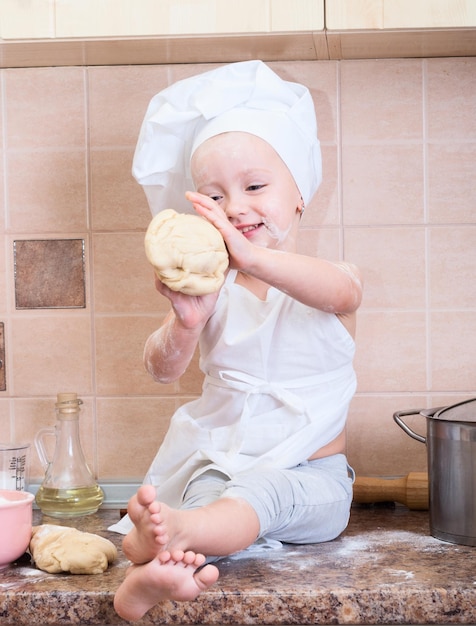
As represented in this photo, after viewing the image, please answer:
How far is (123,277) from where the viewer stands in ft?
4.55

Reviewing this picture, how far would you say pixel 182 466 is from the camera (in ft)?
3.67

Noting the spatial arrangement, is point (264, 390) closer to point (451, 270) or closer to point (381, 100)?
point (451, 270)

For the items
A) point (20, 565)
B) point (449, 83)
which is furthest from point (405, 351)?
point (20, 565)

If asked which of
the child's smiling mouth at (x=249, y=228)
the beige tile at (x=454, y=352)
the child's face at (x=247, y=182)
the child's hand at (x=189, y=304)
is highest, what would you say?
the child's face at (x=247, y=182)

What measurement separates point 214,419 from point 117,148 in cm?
52

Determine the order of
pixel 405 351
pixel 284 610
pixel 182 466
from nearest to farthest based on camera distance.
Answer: pixel 284 610, pixel 182 466, pixel 405 351

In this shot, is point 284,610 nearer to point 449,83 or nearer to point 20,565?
point 20,565

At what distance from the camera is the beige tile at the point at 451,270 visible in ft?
4.44

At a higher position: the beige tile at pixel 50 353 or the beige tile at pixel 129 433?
the beige tile at pixel 50 353

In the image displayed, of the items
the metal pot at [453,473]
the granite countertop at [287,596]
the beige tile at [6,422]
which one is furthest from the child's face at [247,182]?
the beige tile at [6,422]

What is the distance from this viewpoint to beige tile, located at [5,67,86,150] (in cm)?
139

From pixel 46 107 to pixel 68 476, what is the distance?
621 millimetres

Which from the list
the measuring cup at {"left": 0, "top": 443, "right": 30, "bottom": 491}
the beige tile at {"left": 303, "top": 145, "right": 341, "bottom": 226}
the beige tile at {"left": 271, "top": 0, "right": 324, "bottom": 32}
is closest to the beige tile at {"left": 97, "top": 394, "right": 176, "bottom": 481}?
the measuring cup at {"left": 0, "top": 443, "right": 30, "bottom": 491}

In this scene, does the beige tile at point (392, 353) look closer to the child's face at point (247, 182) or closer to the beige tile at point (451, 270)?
the beige tile at point (451, 270)
